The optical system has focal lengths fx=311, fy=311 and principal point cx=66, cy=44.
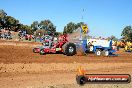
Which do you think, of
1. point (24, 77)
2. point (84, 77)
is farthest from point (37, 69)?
point (84, 77)

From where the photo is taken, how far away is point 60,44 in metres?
23.3

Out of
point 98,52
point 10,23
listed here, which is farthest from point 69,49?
point 10,23

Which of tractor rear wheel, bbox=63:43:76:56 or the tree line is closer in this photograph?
tractor rear wheel, bbox=63:43:76:56

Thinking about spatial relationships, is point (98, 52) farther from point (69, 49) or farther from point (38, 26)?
point (38, 26)

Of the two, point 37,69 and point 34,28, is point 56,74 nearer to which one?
point 37,69

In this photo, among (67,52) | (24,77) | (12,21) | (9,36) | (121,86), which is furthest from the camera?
(12,21)

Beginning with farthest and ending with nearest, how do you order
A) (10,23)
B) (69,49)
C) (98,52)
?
(10,23)
(98,52)
(69,49)

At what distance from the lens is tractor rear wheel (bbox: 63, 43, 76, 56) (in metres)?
22.5

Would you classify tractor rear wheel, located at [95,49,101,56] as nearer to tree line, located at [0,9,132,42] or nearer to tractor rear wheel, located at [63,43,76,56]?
tractor rear wheel, located at [63,43,76,56]

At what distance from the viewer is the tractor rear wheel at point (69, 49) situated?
22.5 m

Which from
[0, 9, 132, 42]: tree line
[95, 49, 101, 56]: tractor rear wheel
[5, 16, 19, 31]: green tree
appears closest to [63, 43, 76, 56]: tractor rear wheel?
[95, 49, 101, 56]: tractor rear wheel

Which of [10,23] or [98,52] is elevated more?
[10,23]

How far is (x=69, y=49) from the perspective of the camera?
2264 centimetres

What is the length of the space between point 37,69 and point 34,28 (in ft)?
217
